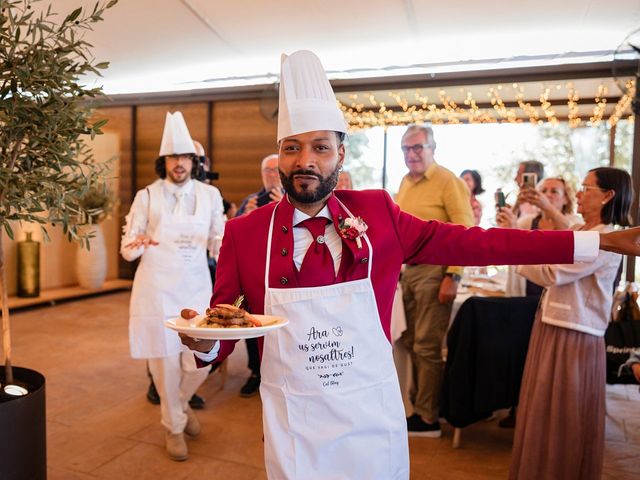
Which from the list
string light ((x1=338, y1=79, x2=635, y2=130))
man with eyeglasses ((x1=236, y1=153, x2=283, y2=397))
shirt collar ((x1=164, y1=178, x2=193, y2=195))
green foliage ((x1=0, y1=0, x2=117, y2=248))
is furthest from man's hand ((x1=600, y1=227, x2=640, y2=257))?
string light ((x1=338, y1=79, x2=635, y2=130))

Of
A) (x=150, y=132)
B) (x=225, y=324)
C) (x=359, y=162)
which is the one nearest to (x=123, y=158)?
(x=150, y=132)

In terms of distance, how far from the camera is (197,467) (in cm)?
299

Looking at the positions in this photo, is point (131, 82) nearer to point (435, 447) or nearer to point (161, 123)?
point (161, 123)

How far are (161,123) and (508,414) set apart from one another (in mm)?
6751

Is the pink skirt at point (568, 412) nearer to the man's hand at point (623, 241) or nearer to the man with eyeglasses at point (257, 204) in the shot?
the man's hand at point (623, 241)

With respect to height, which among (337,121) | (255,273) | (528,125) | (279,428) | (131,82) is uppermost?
(131,82)

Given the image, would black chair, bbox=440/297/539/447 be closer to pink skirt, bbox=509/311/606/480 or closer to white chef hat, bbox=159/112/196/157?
pink skirt, bbox=509/311/606/480

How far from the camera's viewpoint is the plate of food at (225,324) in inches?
47.3

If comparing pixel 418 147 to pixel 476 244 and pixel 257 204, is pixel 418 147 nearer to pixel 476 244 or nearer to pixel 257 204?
pixel 257 204

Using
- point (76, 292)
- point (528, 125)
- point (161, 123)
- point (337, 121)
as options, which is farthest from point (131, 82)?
point (337, 121)

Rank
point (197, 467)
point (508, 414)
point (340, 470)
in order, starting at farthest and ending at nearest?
1. point (508, 414)
2. point (197, 467)
3. point (340, 470)

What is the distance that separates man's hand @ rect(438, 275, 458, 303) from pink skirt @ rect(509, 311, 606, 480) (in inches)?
35.2

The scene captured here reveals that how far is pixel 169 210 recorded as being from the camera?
3.27 meters

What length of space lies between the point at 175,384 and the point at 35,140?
1.63m
